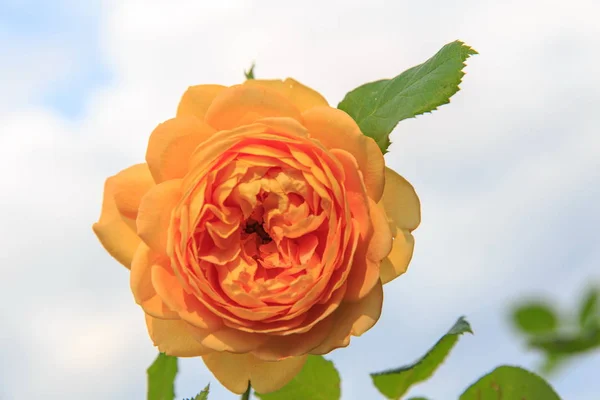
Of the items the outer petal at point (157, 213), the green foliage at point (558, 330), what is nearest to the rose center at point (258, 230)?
the outer petal at point (157, 213)

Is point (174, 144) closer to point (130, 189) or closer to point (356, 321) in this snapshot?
point (130, 189)

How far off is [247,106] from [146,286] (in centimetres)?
40

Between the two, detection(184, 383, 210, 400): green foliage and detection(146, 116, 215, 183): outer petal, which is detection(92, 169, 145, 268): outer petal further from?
detection(184, 383, 210, 400): green foliage

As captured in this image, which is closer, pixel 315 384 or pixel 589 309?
pixel 589 309

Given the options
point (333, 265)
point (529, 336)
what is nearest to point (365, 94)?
point (333, 265)

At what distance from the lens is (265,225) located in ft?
4.35

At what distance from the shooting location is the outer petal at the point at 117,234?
51.9 inches

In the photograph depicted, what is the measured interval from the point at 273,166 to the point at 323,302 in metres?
0.28

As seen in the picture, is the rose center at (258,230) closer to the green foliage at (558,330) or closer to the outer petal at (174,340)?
the outer petal at (174,340)

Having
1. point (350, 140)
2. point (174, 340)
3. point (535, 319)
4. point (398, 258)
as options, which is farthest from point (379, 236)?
point (535, 319)

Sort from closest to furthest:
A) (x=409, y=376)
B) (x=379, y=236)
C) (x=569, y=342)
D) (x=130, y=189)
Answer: (x=569, y=342) < (x=379, y=236) < (x=130, y=189) < (x=409, y=376)

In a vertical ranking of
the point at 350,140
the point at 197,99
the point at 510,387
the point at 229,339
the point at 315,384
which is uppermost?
the point at 197,99

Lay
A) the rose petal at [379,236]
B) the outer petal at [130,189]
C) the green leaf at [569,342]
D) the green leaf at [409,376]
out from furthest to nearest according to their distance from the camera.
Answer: the green leaf at [409,376] < the outer petal at [130,189] < the rose petal at [379,236] < the green leaf at [569,342]

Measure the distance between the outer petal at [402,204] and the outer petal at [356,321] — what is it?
5.4 inches
